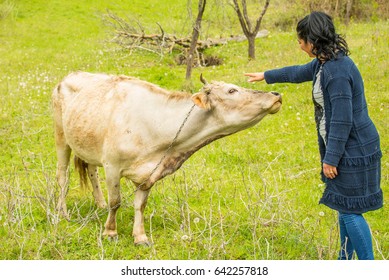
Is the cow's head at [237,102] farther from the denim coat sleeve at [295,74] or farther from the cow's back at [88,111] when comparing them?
the cow's back at [88,111]

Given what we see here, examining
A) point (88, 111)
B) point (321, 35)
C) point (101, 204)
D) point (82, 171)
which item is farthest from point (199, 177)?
point (321, 35)

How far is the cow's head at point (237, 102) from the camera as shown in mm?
5027

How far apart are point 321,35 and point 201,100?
1304 millimetres

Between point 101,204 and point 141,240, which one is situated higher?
point 141,240

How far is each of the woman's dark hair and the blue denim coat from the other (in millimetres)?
84

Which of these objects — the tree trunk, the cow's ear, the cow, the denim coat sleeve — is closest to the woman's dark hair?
the denim coat sleeve

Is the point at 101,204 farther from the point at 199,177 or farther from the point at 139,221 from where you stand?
the point at 199,177

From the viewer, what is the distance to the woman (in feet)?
14.4

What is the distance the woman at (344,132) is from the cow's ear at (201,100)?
103 centimetres

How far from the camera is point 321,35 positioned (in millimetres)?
4426

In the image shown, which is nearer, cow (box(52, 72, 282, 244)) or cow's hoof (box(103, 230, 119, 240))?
cow (box(52, 72, 282, 244))

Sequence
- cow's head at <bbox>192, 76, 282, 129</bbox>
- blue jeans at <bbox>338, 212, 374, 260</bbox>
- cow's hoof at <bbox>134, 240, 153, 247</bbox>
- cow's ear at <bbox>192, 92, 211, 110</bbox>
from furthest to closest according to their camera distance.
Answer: cow's hoof at <bbox>134, 240, 153, 247</bbox> < cow's ear at <bbox>192, 92, 211, 110</bbox> < cow's head at <bbox>192, 76, 282, 129</bbox> < blue jeans at <bbox>338, 212, 374, 260</bbox>

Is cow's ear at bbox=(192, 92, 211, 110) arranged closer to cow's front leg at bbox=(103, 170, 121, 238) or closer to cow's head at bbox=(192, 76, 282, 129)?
cow's head at bbox=(192, 76, 282, 129)

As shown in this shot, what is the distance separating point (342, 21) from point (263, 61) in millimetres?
7231
